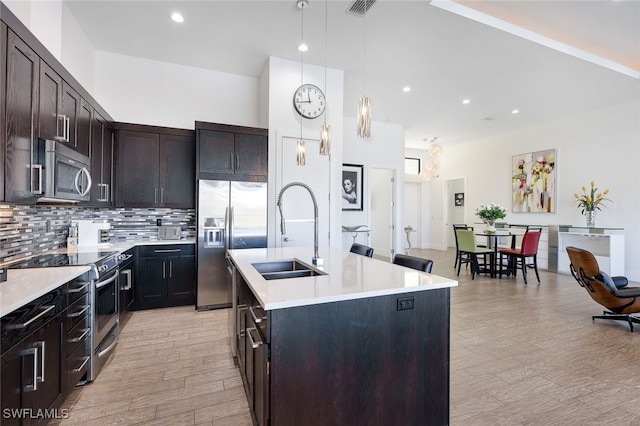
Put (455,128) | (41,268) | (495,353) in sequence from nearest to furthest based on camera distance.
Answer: (41,268)
(495,353)
(455,128)

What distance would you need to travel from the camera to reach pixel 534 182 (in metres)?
7.18

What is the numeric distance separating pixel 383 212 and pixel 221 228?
5.03 metres

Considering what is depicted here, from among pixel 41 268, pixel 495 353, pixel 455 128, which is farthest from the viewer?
pixel 455 128

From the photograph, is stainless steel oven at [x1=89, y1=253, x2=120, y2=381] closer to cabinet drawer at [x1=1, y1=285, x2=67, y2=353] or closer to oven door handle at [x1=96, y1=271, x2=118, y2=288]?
oven door handle at [x1=96, y1=271, x2=118, y2=288]

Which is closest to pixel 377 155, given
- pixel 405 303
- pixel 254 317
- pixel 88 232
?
pixel 88 232

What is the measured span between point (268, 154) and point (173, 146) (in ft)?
4.40

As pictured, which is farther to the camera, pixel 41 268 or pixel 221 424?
pixel 41 268

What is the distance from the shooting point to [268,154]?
4207mm

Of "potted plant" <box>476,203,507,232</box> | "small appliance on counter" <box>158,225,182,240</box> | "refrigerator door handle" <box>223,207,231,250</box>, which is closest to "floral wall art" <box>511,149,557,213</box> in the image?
"potted plant" <box>476,203,507,232</box>

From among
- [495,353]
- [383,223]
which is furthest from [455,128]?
[495,353]

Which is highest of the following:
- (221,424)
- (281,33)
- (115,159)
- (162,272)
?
(281,33)

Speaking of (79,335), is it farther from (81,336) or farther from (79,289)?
(79,289)

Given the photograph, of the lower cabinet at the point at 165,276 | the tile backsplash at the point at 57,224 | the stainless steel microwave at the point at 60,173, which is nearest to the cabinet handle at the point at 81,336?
the tile backsplash at the point at 57,224

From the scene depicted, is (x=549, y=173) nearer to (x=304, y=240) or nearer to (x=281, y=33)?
(x=304, y=240)
